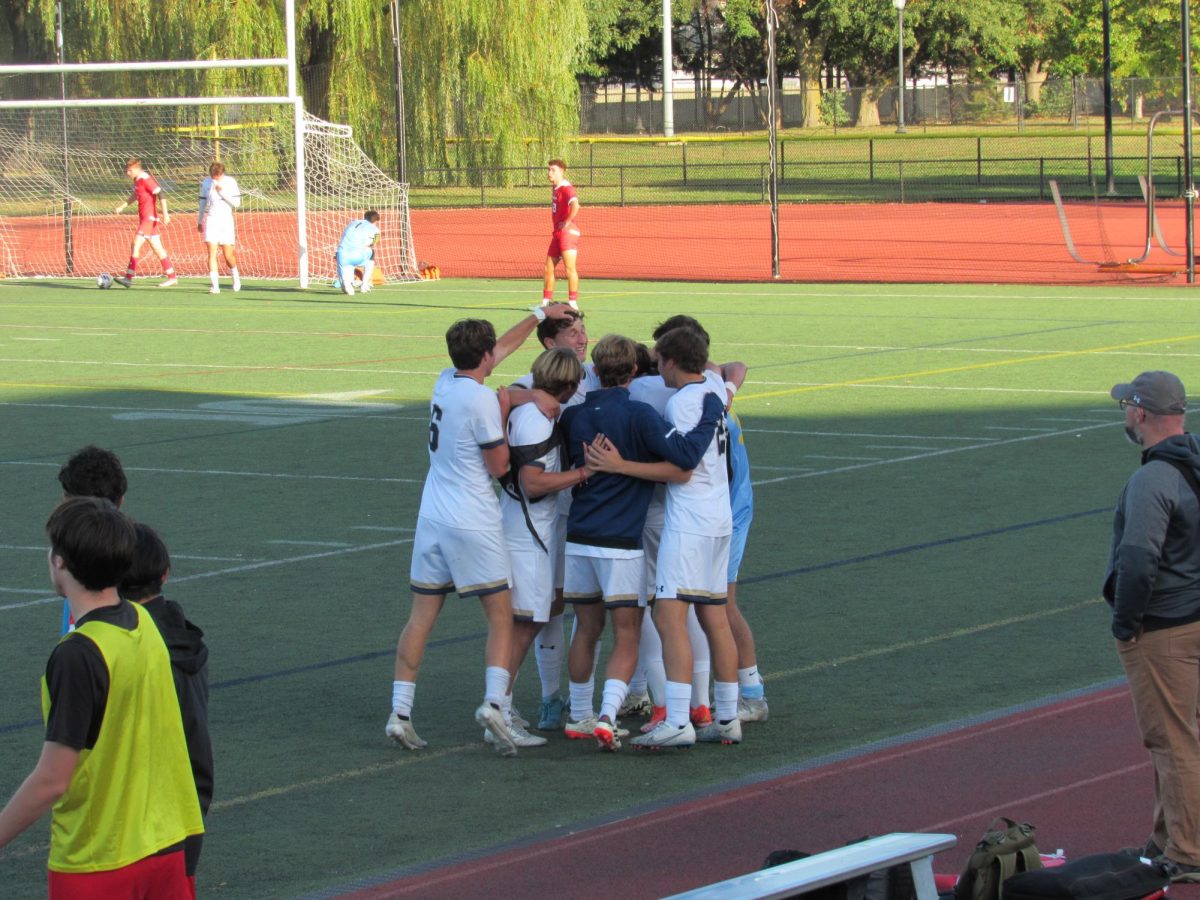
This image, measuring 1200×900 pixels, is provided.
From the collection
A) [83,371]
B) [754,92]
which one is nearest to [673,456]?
[83,371]

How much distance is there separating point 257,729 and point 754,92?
84.1m

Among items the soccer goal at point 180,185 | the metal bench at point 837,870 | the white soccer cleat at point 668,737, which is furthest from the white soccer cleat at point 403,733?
the soccer goal at point 180,185

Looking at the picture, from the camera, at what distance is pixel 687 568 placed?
7520 mm

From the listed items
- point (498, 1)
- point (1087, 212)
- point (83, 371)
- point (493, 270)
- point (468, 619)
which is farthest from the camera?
point (1087, 212)

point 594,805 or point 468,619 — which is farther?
point 468,619

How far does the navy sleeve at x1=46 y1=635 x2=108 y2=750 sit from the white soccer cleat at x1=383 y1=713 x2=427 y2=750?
343 cm

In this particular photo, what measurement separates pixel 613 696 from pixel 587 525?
68 cm

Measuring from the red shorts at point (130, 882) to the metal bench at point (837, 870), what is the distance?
1234 mm

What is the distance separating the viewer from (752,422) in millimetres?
16703

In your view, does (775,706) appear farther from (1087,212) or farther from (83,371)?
(1087,212)

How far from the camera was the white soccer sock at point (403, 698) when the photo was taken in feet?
25.1

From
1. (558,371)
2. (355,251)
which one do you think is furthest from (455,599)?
(355,251)

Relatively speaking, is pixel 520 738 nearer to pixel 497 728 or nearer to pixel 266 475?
pixel 497 728

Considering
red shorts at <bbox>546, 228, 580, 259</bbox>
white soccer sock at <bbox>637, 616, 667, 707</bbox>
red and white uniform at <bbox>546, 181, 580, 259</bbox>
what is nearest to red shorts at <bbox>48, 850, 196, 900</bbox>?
white soccer sock at <bbox>637, 616, 667, 707</bbox>
